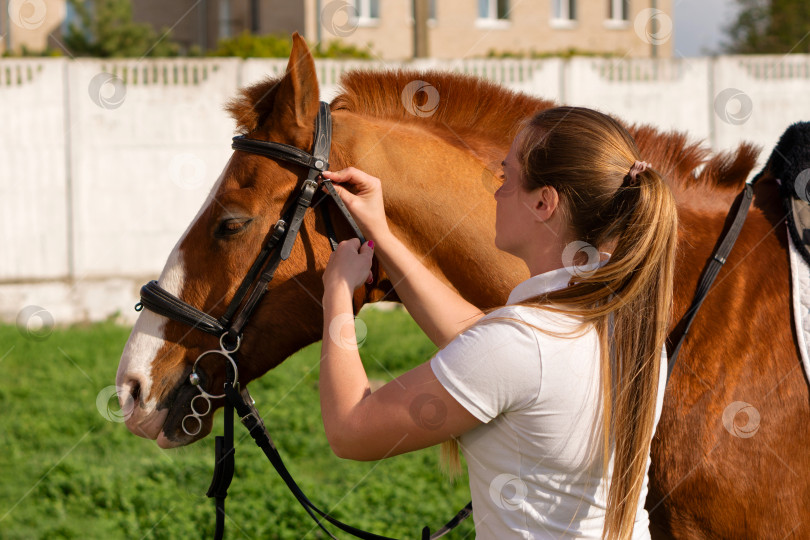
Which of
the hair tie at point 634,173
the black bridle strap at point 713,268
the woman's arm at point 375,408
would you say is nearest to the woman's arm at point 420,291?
the woman's arm at point 375,408

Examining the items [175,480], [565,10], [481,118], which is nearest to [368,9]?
[565,10]

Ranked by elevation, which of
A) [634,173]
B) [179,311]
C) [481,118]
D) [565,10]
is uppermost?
[565,10]

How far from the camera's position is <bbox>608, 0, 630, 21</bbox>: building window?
66.0ft

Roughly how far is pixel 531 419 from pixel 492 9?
66.1 feet

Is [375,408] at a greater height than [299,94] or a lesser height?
lesser

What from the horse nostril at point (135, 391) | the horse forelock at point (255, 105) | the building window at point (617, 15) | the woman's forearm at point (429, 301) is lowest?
the horse nostril at point (135, 391)

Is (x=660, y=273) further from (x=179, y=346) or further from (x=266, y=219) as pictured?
(x=179, y=346)

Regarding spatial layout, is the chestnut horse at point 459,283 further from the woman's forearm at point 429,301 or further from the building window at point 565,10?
the building window at point 565,10

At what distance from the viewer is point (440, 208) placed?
2322 mm

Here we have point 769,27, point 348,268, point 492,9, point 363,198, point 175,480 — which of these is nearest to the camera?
point 348,268

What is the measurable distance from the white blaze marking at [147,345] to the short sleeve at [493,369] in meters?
1.09

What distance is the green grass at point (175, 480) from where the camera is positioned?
13.8 ft

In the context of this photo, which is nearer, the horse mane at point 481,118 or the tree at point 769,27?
the horse mane at point 481,118

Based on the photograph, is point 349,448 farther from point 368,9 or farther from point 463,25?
point 463,25
